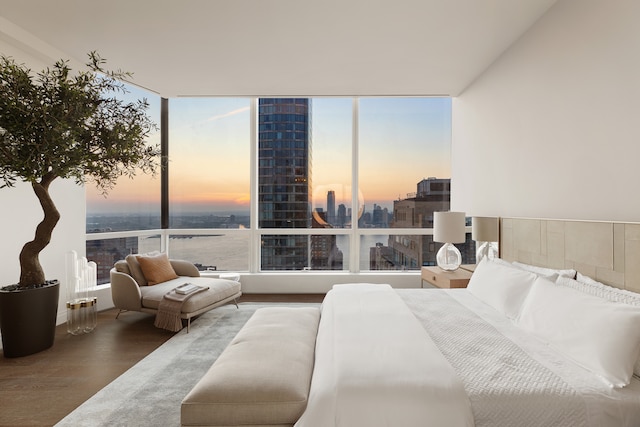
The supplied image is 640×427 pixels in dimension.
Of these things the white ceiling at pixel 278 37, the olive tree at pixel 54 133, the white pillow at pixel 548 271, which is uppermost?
the white ceiling at pixel 278 37

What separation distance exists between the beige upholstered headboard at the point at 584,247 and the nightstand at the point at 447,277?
538 mm

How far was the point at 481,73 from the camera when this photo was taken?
4062mm

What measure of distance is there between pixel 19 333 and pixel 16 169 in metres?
1.40

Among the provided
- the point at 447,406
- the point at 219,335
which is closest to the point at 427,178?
the point at 219,335

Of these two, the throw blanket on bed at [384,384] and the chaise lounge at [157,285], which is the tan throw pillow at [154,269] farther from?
the throw blanket on bed at [384,384]

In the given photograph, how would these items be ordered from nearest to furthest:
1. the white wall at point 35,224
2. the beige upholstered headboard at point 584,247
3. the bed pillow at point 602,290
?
the bed pillow at point 602,290, the beige upholstered headboard at point 584,247, the white wall at point 35,224

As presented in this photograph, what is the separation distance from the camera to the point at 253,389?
5.04ft

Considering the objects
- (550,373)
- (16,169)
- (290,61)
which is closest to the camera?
(550,373)

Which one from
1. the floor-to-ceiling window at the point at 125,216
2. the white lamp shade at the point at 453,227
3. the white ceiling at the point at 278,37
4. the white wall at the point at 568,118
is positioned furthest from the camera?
the floor-to-ceiling window at the point at 125,216

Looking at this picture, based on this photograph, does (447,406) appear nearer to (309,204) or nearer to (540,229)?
(540,229)

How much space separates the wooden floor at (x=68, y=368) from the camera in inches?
86.3

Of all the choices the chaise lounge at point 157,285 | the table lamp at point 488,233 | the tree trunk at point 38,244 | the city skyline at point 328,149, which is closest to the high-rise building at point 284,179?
the city skyline at point 328,149

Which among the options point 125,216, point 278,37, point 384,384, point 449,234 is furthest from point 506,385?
point 125,216

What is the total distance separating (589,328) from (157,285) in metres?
3.97
